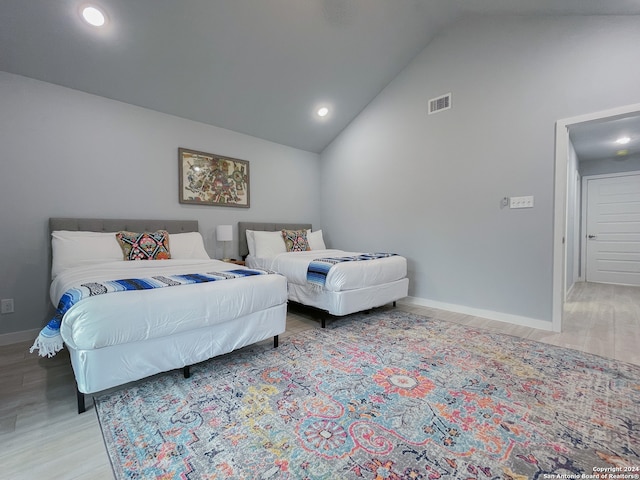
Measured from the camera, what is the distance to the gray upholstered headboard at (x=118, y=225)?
2895mm

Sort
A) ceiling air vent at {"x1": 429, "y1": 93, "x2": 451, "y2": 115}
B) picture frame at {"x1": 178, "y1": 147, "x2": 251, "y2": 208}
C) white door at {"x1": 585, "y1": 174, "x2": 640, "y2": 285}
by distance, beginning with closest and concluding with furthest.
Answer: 1. ceiling air vent at {"x1": 429, "y1": 93, "x2": 451, "y2": 115}
2. picture frame at {"x1": 178, "y1": 147, "x2": 251, "y2": 208}
3. white door at {"x1": 585, "y1": 174, "x2": 640, "y2": 285}

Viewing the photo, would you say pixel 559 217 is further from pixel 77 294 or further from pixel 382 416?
pixel 77 294

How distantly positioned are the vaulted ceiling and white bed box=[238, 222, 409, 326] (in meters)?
1.84

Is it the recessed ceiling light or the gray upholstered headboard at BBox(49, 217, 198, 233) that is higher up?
the recessed ceiling light

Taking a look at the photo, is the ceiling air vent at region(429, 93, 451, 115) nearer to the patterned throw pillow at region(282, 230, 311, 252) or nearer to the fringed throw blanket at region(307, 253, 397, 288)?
the fringed throw blanket at region(307, 253, 397, 288)

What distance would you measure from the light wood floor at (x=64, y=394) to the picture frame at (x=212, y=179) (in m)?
1.87

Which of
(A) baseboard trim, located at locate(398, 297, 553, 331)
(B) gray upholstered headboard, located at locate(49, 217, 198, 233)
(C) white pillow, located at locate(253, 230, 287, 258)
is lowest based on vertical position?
(A) baseboard trim, located at locate(398, 297, 553, 331)

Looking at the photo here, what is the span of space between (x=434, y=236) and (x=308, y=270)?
1.78m

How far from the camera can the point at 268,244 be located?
414 cm

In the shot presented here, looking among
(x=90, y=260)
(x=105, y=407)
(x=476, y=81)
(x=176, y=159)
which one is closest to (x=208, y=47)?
(x=176, y=159)

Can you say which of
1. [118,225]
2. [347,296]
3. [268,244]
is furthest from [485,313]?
[118,225]

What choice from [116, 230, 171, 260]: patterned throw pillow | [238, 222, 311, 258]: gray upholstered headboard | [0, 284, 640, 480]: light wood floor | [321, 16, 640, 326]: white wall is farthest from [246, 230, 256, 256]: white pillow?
[321, 16, 640, 326]: white wall

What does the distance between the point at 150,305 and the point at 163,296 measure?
87mm

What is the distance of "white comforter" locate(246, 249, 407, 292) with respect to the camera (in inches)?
117
